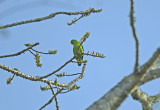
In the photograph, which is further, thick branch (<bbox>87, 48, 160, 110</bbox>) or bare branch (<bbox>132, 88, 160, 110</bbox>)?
bare branch (<bbox>132, 88, 160, 110</bbox>)

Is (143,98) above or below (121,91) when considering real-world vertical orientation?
above

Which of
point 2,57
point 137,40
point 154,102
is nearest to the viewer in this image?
point 137,40

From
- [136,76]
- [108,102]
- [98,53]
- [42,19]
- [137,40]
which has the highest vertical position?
[42,19]

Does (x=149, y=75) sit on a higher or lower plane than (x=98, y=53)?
lower

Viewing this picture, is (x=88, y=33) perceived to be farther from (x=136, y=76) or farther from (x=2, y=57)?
(x=136, y=76)

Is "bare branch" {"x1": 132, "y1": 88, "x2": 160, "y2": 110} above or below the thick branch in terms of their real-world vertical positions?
above

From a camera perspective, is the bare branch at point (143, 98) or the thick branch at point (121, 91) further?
the bare branch at point (143, 98)

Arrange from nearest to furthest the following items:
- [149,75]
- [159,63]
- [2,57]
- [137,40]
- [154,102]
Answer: [137,40] < [149,75] < [159,63] < [154,102] < [2,57]

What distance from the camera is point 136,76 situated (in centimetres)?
209

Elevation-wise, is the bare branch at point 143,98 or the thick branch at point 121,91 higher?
the bare branch at point 143,98

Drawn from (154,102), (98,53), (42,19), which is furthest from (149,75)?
(42,19)

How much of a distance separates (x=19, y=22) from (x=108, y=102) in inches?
86.4

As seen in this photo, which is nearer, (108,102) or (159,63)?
(108,102)

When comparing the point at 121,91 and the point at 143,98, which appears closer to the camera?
the point at 121,91
